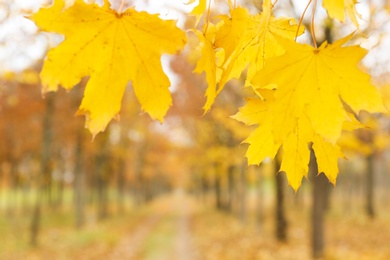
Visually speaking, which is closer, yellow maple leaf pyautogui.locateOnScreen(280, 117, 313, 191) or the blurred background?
yellow maple leaf pyautogui.locateOnScreen(280, 117, 313, 191)

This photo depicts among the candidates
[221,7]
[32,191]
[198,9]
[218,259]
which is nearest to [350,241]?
[218,259]

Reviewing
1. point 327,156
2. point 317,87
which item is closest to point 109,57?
point 317,87

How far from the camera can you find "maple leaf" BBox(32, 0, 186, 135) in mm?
1100

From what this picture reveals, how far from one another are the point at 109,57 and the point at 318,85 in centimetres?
58

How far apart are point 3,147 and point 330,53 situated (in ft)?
76.9

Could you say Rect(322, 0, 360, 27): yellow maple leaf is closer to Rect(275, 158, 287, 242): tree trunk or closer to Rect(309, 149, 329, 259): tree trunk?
Rect(309, 149, 329, 259): tree trunk

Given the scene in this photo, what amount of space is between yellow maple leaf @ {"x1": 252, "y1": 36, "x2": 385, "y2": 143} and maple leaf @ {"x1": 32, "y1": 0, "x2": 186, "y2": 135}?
30 centimetres

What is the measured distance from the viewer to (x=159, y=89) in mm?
1153

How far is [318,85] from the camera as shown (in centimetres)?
104

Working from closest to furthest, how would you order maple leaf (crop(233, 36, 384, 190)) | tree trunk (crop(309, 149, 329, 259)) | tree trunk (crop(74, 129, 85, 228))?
maple leaf (crop(233, 36, 384, 190)) < tree trunk (crop(309, 149, 329, 259)) < tree trunk (crop(74, 129, 85, 228))

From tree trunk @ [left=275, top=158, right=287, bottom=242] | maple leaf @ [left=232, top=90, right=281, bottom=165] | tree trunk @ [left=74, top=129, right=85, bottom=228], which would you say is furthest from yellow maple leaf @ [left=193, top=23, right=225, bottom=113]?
tree trunk @ [left=74, top=129, right=85, bottom=228]

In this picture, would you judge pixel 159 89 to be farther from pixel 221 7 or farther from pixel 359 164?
pixel 359 164

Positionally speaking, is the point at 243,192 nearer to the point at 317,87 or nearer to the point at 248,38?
the point at 248,38

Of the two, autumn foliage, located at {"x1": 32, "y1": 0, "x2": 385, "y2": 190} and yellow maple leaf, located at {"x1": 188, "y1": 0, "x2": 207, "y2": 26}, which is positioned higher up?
yellow maple leaf, located at {"x1": 188, "y1": 0, "x2": 207, "y2": 26}
